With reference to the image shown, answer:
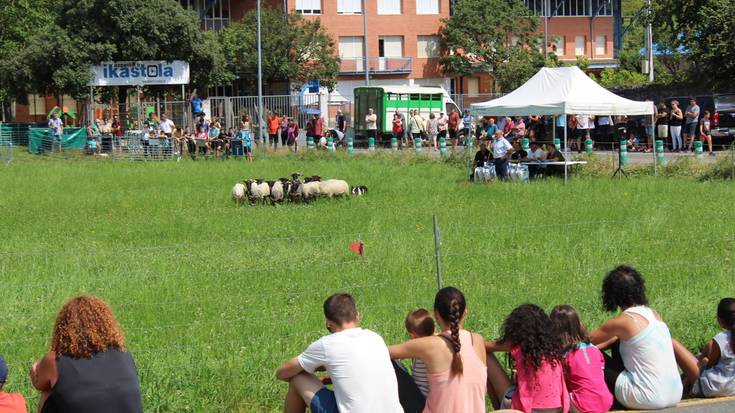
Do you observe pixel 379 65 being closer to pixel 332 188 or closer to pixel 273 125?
pixel 273 125

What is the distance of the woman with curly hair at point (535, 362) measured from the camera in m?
7.19

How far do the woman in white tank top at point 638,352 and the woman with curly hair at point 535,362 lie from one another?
0.71 metres

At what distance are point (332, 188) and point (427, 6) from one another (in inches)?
2041

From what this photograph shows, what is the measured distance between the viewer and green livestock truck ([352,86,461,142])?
50000 mm

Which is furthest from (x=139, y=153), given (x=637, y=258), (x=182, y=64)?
(x=637, y=258)

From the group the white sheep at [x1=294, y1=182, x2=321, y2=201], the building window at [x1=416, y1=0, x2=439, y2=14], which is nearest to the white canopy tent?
the white sheep at [x1=294, y1=182, x2=321, y2=201]

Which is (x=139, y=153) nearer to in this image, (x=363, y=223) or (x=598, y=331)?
(x=363, y=223)

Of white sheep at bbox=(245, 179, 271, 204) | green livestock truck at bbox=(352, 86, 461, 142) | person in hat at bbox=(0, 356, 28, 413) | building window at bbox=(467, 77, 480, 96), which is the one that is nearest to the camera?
person in hat at bbox=(0, 356, 28, 413)

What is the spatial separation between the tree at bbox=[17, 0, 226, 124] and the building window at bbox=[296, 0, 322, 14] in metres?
24.8

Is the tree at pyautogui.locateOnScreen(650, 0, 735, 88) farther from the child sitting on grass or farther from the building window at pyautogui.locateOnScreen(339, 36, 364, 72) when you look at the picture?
the child sitting on grass

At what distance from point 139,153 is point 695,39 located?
2359cm

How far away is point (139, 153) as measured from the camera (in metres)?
37.8

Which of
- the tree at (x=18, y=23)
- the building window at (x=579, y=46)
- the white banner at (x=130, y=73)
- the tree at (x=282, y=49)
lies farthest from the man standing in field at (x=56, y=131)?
the building window at (x=579, y=46)

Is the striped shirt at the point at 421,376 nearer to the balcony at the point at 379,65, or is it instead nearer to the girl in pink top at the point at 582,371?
the girl in pink top at the point at 582,371
